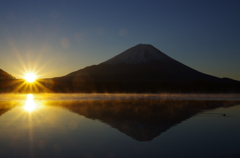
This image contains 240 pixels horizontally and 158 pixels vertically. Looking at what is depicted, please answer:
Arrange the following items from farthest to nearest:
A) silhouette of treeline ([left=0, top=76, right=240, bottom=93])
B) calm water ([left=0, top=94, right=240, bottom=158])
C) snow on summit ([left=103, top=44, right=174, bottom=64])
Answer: snow on summit ([left=103, top=44, right=174, bottom=64]) → silhouette of treeline ([left=0, top=76, right=240, bottom=93]) → calm water ([left=0, top=94, right=240, bottom=158])

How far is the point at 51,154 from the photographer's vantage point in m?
9.88

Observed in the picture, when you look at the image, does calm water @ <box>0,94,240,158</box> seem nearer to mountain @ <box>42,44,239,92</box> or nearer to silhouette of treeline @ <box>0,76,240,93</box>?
silhouette of treeline @ <box>0,76,240,93</box>

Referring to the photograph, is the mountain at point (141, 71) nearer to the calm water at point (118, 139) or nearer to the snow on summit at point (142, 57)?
the snow on summit at point (142, 57)

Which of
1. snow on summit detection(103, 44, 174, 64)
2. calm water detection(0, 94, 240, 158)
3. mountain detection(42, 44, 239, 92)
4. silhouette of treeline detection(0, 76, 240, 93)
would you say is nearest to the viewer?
calm water detection(0, 94, 240, 158)

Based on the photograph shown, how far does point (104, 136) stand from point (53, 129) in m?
3.57

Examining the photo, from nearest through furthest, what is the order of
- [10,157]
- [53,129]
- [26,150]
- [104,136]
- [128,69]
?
[10,157]
[26,150]
[104,136]
[53,129]
[128,69]

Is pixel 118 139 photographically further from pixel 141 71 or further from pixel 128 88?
pixel 141 71

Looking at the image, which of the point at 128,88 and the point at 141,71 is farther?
the point at 141,71

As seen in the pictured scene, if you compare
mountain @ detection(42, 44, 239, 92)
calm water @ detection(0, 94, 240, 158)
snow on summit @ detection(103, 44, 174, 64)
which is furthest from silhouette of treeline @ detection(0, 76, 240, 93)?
snow on summit @ detection(103, 44, 174, 64)

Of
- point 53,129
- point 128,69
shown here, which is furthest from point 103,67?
point 53,129

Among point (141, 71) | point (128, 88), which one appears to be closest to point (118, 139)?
point (128, 88)

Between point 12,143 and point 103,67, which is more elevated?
point 103,67

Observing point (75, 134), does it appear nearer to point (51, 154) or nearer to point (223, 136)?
point (51, 154)

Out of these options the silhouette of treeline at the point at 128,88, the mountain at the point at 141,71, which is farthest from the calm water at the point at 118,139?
the mountain at the point at 141,71
